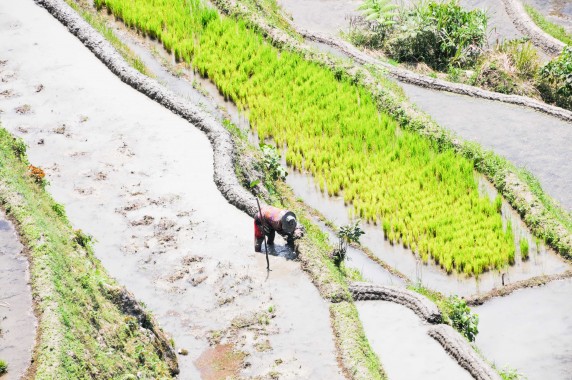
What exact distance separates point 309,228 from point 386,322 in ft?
6.38

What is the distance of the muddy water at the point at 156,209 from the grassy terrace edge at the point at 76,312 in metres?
0.50

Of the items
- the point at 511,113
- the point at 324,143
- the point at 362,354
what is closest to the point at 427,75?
the point at 511,113

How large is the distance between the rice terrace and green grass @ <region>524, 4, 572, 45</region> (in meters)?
0.17

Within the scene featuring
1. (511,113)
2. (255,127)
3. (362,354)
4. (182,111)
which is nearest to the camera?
(362,354)

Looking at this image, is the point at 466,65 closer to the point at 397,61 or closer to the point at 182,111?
the point at 397,61

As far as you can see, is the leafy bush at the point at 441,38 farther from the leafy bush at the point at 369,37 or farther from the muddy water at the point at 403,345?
the muddy water at the point at 403,345

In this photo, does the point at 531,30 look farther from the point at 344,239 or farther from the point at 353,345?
the point at 353,345

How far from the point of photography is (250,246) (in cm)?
955

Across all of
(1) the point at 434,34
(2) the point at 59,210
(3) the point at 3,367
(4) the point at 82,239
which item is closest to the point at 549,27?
(1) the point at 434,34

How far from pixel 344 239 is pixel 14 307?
15.5 ft

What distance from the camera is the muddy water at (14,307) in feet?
21.8

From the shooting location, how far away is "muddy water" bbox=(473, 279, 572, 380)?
8883 mm

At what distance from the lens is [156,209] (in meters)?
10.2

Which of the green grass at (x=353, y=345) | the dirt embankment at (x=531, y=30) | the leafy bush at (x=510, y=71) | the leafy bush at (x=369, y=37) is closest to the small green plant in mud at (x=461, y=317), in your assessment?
the green grass at (x=353, y=345)
